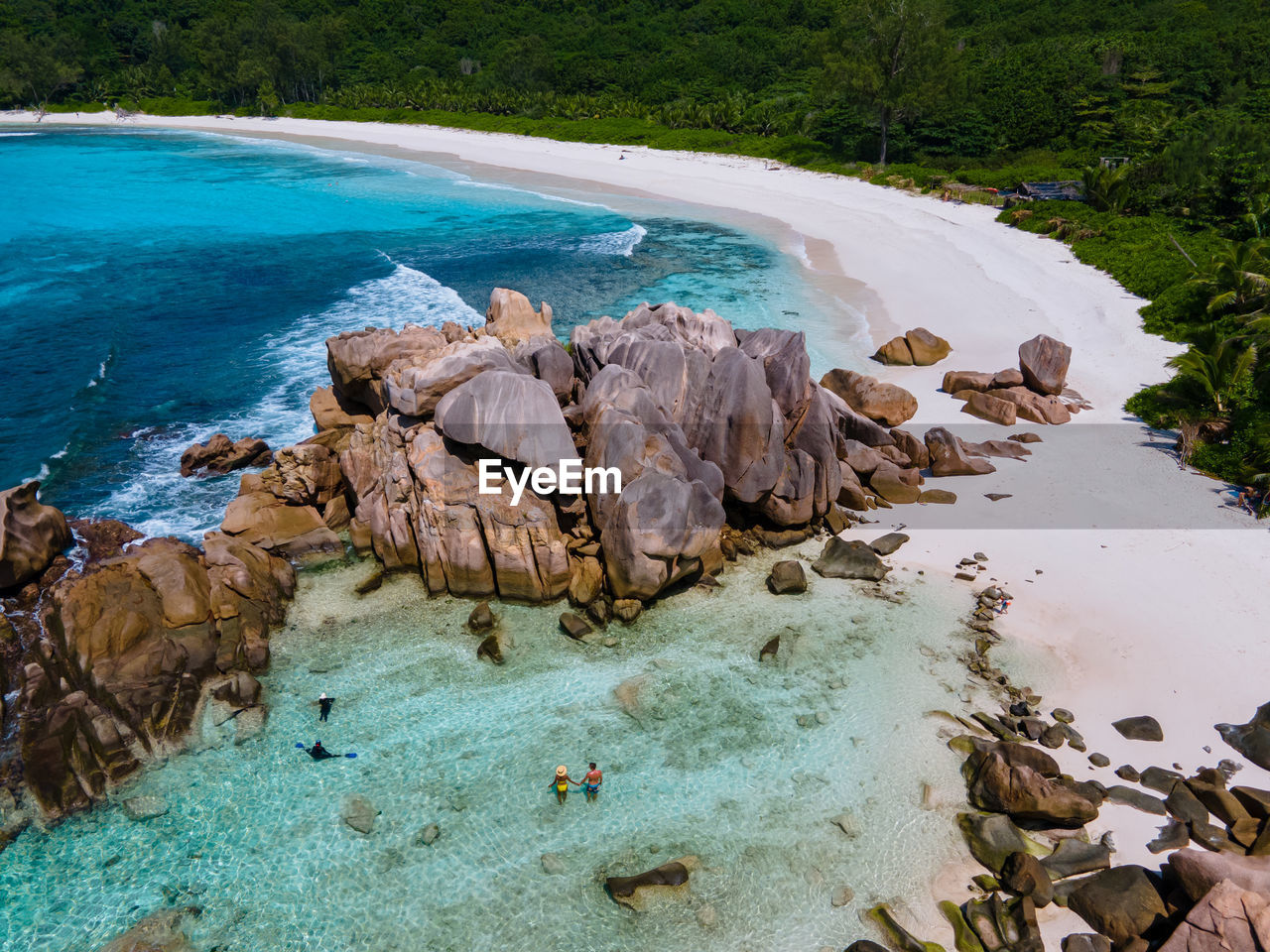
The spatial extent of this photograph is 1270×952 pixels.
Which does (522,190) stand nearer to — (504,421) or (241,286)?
(241,286)

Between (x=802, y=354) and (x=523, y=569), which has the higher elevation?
(x=802, y=354)

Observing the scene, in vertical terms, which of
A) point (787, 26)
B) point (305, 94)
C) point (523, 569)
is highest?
point (787, 26)

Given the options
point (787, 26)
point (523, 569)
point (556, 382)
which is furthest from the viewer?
point (787, 26)

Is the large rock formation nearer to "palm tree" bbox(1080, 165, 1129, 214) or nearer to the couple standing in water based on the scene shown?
the couple standing in water

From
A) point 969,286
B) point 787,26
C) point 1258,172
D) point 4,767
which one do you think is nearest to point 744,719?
point 4,767

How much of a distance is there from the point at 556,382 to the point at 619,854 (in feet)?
45.5

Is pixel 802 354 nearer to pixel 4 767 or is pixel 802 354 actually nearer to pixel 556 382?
pixel 556 382

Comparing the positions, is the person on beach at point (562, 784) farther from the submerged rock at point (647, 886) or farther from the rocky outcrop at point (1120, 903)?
the rocky outcrop at point (1120, 903)

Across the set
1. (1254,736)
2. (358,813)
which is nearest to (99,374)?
(358,813)

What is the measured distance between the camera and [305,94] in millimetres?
132875

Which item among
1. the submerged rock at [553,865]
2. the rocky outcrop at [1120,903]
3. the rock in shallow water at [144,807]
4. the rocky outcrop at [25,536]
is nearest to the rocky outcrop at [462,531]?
the submerged rock at [553,865]

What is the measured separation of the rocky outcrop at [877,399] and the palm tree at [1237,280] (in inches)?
545

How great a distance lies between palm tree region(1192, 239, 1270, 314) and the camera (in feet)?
104

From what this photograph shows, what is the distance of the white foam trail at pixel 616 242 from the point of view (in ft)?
180
